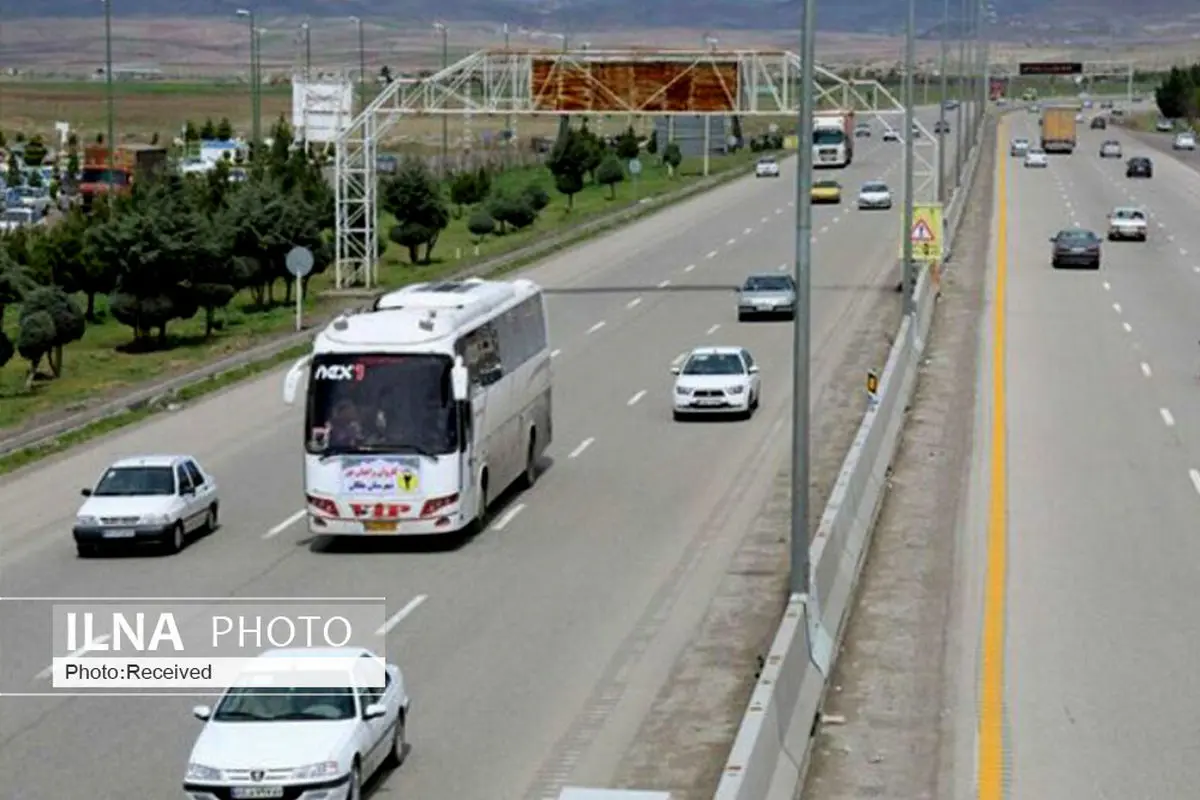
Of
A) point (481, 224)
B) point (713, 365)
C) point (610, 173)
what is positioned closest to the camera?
point (713, 365)

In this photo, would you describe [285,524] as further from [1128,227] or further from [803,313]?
[1128,227]

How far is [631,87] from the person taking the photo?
62.6m

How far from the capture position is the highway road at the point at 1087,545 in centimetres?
1897

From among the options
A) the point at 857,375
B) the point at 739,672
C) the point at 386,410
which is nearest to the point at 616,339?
the point at 857,375

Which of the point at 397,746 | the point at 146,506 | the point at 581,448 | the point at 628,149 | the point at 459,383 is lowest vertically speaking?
the point at 581,448

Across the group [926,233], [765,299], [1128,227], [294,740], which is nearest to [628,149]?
[1128,227]

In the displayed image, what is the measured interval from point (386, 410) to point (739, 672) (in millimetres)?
8483

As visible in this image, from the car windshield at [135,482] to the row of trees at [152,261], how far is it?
64.5 ft

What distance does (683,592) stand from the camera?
25922mm

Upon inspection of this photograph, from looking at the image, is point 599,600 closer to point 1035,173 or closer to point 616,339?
point 616,339

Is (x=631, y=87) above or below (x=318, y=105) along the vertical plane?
above

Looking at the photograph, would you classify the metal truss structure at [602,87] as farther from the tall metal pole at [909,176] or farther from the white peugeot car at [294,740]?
the white peugeot car at [294,740]

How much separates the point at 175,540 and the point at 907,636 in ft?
33.7

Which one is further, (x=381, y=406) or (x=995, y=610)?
(x=381, y=406)
